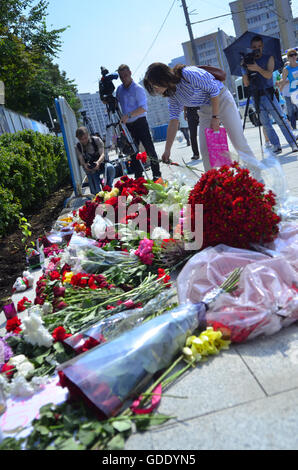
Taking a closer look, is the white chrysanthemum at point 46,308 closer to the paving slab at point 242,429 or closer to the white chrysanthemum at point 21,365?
the white chrysanthemum at point 21,365

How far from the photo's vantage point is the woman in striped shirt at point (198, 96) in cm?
387

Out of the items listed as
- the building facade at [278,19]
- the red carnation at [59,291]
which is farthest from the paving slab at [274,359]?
the building facade at [278,19]

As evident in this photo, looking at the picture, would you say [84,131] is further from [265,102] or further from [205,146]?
[205,146]

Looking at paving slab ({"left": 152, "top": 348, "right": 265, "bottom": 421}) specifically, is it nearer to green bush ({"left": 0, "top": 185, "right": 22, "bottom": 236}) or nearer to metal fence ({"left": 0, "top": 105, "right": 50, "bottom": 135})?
green bush ({"left": 0, "top": 185, "right": 22, "bottom": 236})

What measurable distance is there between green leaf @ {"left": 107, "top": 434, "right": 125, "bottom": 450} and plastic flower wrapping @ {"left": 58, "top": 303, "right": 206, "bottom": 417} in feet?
0.41

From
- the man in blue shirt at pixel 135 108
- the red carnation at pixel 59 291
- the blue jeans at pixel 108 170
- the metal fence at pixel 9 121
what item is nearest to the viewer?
the red carnation at pixel 59 291

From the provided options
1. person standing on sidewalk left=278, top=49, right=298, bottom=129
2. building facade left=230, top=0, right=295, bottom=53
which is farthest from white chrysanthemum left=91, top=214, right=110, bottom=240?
building facade left=230, top=0, right=295, bottom=53

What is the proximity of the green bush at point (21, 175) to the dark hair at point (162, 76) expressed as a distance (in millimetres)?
2971

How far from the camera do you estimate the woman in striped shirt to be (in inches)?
152

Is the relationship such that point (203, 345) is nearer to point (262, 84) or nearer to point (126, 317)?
point (126, 317)

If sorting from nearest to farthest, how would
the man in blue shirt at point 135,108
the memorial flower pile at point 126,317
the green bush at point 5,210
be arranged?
1. the memorial flower pile at point 126,317
2. the green bush at point 5,210
3. the man in blue shirt at point 135,108

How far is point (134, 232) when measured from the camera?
3.46m

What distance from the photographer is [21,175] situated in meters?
7.51

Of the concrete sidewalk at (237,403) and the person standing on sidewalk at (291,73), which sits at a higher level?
the person standing on sidewalk at (291,73)
